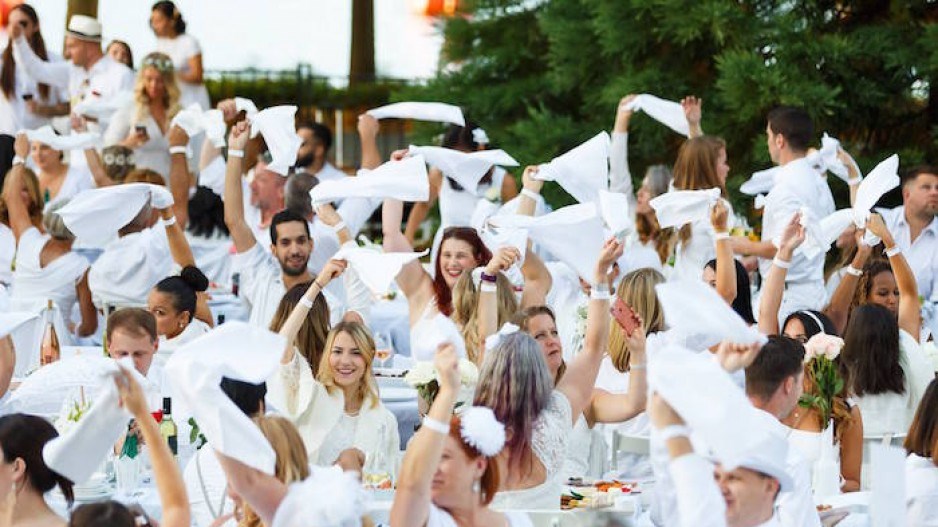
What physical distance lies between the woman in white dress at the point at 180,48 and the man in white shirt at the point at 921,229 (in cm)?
588

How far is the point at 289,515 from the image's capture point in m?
4.13

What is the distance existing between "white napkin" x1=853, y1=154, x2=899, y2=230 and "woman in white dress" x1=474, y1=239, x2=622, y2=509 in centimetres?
235

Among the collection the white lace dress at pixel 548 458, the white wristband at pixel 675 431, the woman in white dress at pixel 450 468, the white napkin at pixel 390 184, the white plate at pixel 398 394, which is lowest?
the white plate at pixel 398 394

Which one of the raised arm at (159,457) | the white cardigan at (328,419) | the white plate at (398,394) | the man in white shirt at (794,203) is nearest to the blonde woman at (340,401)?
the white cardigan at (328,419)

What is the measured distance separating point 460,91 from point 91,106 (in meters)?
3.73

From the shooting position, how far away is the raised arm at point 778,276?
6.77 metres

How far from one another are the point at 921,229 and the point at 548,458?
4.89 meters

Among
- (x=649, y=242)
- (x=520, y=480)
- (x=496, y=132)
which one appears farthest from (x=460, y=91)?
(x=520, y=480)

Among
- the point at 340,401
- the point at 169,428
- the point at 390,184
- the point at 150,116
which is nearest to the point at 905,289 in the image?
the point at 390,184

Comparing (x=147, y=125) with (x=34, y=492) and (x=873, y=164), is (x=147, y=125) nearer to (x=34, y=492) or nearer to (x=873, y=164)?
(x=873, y=164)

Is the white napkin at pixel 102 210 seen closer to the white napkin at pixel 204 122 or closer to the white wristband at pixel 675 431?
the white napkin at pixel 204 122

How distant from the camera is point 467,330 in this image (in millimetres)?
7406

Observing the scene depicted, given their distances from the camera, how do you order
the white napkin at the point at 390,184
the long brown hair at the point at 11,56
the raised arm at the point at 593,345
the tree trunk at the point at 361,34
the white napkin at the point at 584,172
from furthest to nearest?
the tree trunk at the point at 361,34 < the long brown hair at the point at 11,56 < the white napkin at the point at 584,172 < the white napkin at the point at 390,184 < the raised arm at the point at 593,345

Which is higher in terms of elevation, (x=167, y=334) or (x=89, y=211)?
(x=89, y=211)
